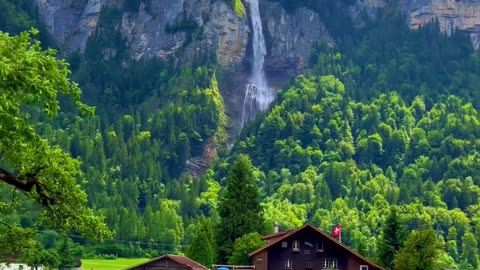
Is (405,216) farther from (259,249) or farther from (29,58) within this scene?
(29,58)

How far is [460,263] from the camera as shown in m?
183

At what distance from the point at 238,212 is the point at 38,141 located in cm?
10236

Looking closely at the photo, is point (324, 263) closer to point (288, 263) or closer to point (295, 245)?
point (295, 245)

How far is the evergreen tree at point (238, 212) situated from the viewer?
12162 cm

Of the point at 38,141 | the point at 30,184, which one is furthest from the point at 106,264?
the point at 38,141

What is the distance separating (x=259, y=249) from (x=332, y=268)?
680cm

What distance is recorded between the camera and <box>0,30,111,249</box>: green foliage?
67.1 feet

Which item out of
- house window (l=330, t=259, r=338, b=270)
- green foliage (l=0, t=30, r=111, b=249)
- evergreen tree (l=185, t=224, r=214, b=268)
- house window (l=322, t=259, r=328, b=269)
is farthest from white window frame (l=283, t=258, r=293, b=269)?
green foliage (l=0, t=30, r=111, b=249)

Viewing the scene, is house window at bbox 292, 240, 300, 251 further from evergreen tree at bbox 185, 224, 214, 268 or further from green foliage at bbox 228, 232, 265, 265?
evergreen tree at bbox 185, 224, 214, 268

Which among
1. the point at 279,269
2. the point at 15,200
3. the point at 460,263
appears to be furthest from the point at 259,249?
the point at 460,263

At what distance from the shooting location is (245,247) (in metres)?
108

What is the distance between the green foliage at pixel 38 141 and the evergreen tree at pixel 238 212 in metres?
95.0

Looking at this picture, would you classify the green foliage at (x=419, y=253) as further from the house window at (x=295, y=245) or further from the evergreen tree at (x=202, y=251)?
the evergreen tree at (x=202, y=251)

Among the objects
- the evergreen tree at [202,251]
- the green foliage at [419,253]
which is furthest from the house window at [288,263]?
the evergreen tree at [202,251]
